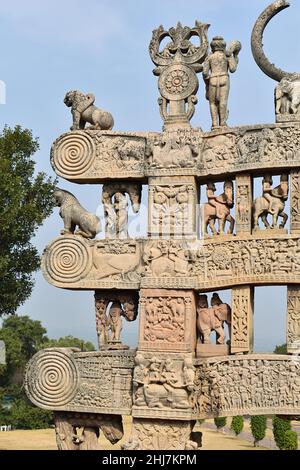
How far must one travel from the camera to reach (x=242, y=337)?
994cm

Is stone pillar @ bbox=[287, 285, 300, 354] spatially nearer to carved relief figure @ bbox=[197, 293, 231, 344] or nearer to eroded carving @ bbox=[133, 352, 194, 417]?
carved relief figure @ bbox=[197, 293, 231, 344]

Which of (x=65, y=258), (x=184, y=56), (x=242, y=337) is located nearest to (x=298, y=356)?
(x=242, y=337)

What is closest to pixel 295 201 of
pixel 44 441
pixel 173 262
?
pixel 173 262

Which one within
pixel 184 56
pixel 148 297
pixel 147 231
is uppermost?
pixel 184 56

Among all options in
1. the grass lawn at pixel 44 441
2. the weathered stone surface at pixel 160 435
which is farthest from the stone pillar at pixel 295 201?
the grass lawn at pixel 44 441

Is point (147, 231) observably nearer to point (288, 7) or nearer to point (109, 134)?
point (109, 134)

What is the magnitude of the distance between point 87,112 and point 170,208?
5.65ft

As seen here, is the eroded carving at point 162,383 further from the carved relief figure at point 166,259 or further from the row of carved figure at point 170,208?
the row of carved figure at point 170,208

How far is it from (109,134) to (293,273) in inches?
114

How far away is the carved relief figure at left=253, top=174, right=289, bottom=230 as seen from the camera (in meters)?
10.0

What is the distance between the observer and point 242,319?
9.91m

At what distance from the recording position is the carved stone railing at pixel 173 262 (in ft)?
32.2

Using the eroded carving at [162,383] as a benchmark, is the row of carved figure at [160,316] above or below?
above

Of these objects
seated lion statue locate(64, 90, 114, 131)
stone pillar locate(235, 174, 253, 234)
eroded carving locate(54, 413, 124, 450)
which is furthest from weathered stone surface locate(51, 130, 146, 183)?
eroded carving locate(54, 413, 124, 450)
